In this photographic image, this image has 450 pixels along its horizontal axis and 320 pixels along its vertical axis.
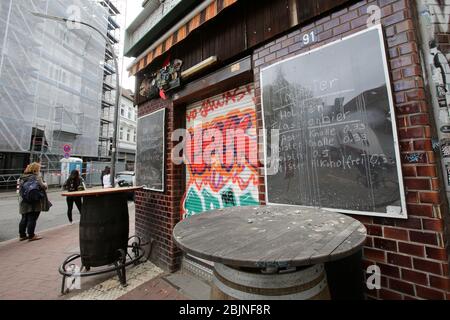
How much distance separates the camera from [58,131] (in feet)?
58.0

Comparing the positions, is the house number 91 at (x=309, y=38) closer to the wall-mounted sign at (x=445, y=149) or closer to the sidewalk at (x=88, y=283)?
the wall-mounted sign at (x=445, y=149)

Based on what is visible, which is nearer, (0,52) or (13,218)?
(13,218)

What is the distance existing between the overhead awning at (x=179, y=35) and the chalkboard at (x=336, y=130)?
1072 mm

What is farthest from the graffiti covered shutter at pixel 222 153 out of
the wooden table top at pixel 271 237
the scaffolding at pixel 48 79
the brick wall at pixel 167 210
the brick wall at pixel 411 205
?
the scaffolding at pixel 48 79

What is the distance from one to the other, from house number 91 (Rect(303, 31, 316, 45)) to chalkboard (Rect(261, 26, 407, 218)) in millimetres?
123

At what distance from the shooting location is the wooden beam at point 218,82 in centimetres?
259

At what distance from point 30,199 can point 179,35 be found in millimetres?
4851

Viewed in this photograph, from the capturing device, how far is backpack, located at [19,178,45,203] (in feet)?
15.6

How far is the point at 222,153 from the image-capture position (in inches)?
123

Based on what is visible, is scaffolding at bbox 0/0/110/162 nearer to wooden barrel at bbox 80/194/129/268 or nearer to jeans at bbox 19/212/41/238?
jeans at bbox 19/212/41/238

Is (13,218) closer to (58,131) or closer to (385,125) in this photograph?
(385,125)

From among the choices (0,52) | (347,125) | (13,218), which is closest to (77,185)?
(13,218)

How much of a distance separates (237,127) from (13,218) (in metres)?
8.90

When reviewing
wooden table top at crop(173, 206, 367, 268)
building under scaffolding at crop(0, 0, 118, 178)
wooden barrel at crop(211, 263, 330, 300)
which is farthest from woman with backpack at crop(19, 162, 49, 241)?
building under scaffolding at crop(0, 0, 118, 178)
